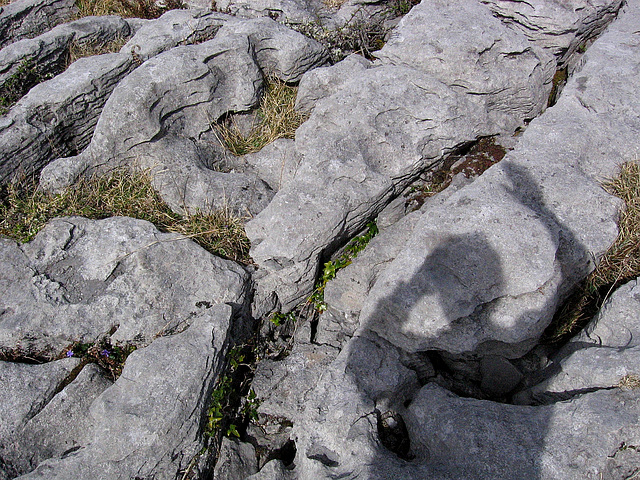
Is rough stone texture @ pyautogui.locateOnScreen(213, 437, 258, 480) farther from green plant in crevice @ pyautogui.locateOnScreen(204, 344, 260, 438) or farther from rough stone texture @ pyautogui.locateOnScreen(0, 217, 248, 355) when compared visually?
rough stone texture @ pyautogui.locateOnScreen(0, 217, 248, 355)

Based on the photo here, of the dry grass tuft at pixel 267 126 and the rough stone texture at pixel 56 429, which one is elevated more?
the dry grass tuft at pixel 267 126

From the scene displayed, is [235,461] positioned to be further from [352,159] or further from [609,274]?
[609,274]

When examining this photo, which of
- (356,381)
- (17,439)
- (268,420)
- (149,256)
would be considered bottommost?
(268,420)

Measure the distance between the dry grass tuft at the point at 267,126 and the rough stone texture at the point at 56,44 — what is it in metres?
2.88

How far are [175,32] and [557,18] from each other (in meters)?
4.97

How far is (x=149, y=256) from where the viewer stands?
4.26 metres

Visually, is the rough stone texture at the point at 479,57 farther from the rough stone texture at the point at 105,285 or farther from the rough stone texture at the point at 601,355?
the rough stone texture at the point at 105,285

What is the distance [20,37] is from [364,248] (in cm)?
664

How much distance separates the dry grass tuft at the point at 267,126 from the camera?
5.71 m

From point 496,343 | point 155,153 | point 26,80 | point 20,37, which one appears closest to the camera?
point 496,343

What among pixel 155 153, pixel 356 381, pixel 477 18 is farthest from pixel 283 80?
pixel 356 381

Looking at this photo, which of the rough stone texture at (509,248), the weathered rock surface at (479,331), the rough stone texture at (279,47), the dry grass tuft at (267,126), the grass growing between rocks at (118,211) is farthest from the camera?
the rough stone texture at (279,47)

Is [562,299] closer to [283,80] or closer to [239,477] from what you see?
[239,477]

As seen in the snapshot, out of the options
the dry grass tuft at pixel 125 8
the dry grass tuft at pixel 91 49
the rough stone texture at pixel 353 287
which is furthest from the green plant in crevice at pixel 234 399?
the dry grass tuft at pixel 125 8
